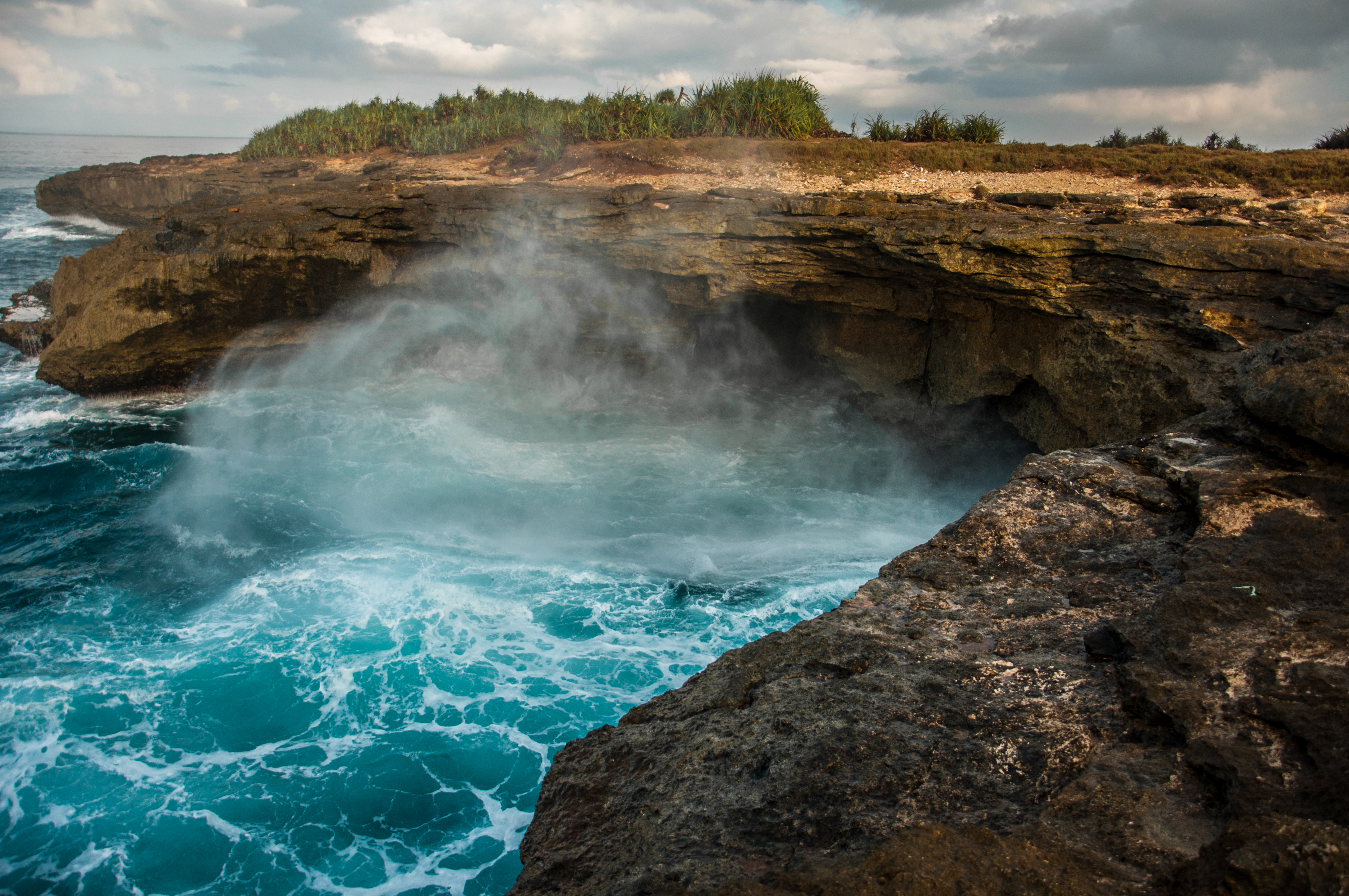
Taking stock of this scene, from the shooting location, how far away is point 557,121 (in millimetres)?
15938

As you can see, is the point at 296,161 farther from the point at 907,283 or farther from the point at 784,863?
the point at 784,863

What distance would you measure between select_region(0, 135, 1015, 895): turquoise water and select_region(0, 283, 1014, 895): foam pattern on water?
3 centimetres

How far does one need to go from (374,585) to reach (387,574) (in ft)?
→ 0.84

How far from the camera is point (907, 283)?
1022 centimetres

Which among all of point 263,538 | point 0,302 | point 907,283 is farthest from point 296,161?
point 907,283

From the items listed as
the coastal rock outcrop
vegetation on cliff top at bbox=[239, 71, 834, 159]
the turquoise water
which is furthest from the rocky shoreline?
vegetation on cliff top at bbox=[239, 71, 834, 159]

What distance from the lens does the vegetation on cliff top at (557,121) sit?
595 inches

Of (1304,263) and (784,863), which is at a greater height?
(1304,263)

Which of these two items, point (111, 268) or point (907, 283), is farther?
point (111, 268)

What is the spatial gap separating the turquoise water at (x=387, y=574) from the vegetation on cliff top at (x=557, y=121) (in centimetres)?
496

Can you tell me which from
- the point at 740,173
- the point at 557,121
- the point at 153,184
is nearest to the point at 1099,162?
the point at 740,173

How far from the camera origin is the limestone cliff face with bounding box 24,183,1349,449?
7570mm

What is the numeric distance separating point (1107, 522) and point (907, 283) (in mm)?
7293

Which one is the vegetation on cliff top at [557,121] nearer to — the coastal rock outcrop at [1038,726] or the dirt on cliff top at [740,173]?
the dirt on cliff top at [740,173]
